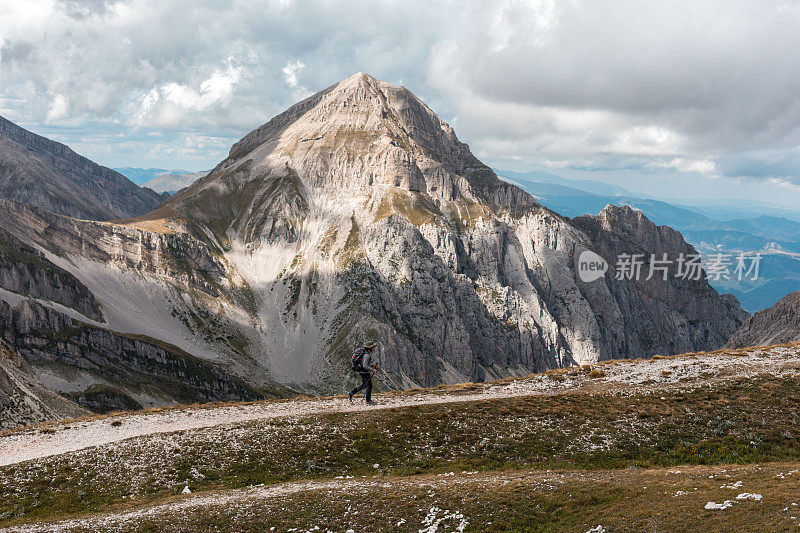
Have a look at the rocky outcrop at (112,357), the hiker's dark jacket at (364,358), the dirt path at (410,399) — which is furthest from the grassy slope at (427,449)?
the rocky outcrop at (112,357)

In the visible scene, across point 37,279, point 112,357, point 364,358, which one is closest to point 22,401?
point 364,358

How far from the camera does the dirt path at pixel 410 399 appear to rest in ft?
106

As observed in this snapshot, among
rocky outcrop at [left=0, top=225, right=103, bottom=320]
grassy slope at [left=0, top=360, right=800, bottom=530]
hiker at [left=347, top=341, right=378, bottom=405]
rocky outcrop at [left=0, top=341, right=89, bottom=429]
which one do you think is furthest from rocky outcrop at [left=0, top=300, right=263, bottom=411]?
hiker at [left=347, top=341, right=378, bottom=405]

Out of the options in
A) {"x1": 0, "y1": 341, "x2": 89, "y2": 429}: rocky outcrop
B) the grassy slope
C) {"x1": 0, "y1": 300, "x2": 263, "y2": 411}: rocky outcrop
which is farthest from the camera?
{"x1": 0, "y1": 300, "x2": 263, "y2": 411}: rocky outcrop

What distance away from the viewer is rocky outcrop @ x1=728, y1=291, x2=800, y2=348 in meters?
162

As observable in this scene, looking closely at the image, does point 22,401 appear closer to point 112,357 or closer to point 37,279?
point 112,357

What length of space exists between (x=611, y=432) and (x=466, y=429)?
28.0ft

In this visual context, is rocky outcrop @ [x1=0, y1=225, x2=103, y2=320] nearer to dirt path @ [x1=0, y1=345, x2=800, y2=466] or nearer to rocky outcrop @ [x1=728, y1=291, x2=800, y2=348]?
dirt path @ [x1=0, y1=345, x2=800, y2=466]

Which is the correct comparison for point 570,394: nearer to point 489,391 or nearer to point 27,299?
point 489,391

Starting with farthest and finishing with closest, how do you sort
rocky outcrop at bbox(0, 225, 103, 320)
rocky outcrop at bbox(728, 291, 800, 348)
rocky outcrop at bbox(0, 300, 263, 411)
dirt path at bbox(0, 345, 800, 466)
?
rocky outcrop at bbox(0, 225, 103, 320) → rocky outcrop at bbox(728, 291, 800, 348) → rocky outcrop at bbox(0, 300, 263, 411) → dirt path at bbox(0, 345, 800, 466)

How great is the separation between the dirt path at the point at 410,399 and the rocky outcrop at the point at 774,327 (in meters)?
146

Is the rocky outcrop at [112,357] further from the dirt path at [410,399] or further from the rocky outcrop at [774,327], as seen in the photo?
the rocky outcrop at [774,327]

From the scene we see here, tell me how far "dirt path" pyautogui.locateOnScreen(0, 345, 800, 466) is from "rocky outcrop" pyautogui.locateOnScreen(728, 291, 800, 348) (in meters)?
146

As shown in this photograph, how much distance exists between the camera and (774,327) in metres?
175
